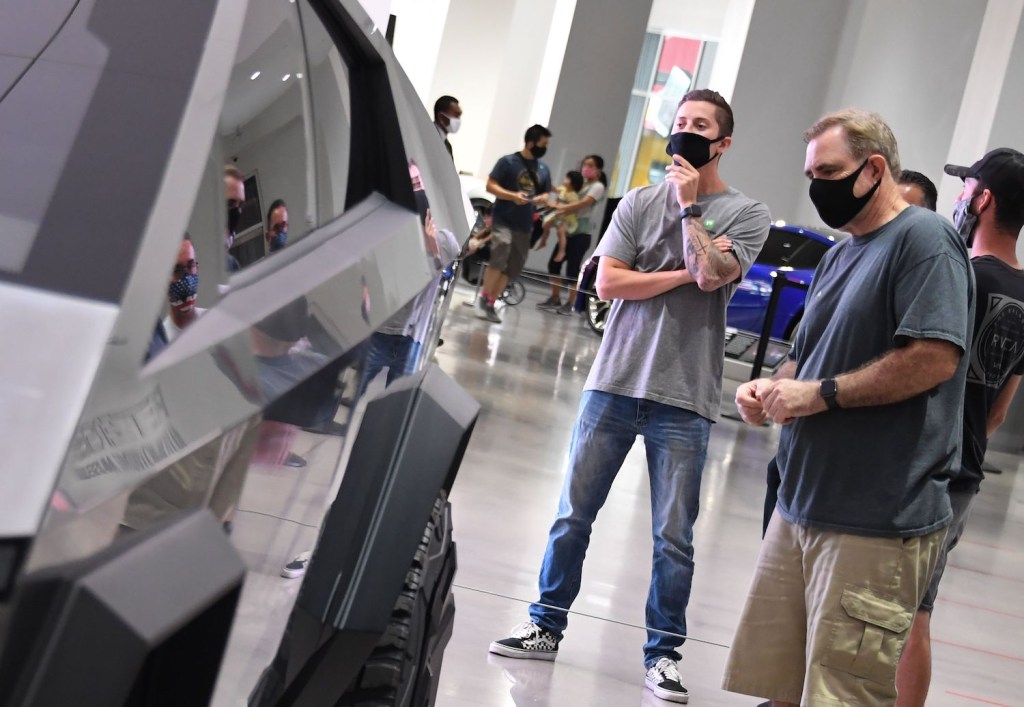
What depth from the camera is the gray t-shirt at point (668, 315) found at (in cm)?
349

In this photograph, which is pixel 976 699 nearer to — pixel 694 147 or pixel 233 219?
pixel 694 147

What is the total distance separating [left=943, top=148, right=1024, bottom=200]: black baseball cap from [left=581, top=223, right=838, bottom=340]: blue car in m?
7.11

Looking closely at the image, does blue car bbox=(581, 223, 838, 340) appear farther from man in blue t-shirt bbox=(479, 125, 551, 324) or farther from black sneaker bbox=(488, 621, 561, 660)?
black sneaker bbox=(488, 621, 561, 660)

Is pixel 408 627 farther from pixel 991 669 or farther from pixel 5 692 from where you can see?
pixel 991 669

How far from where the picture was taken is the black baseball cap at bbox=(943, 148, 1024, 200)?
129 inches

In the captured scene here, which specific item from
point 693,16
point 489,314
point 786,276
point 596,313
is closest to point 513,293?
point 596,313

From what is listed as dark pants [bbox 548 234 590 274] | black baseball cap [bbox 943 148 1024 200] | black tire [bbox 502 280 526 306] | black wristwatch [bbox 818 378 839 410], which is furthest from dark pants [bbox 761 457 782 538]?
dark pants [bbox 548 234 590 274]

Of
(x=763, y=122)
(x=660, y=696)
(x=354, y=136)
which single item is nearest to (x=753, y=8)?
(x=763, y=122)

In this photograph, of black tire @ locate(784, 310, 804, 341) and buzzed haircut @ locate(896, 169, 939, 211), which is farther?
black tire @ locate(784, 310, 804, 341)

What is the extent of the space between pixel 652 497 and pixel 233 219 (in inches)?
98.6

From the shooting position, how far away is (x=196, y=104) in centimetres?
113

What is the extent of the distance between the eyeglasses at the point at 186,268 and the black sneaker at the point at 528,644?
264 cm

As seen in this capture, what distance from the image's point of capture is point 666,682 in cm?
346

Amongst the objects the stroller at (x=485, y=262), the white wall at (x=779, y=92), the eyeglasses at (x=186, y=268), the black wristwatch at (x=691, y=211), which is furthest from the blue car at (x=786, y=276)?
the eyeglasses at (x=186, y=268)
